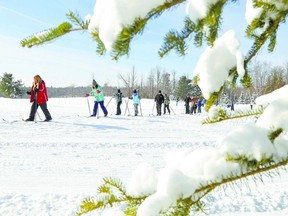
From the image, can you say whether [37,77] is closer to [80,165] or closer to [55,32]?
[80,165]

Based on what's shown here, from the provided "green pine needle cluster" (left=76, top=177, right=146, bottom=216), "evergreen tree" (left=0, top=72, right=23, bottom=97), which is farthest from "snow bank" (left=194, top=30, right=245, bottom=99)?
"evergreen tree" (left=0, top=72, right=23, bottom=97)

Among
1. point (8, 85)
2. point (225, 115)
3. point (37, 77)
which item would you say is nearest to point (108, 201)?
point (225, 115)

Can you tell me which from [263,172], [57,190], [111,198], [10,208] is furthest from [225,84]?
[57,190]

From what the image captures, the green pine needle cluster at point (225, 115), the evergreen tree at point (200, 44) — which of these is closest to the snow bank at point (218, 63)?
the evergreen tree at point (200, 44)

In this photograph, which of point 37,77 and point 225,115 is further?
point 37,77

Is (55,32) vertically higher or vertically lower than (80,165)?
higher

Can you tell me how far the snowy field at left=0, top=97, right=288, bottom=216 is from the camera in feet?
13.6

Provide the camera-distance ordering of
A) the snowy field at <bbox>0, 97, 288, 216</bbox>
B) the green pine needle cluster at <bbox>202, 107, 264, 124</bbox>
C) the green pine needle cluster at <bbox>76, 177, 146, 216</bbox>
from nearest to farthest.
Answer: the green pine needle cluster at <bbox>76, 177, 146, 216</bbox> < the green pine needle cluster at <bbox>202, 107, 264, 124</bbox> < the snowy field at <bbox>0, 97, 288, 216</bbox>

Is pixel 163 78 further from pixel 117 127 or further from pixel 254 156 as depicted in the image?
pixel 254 156

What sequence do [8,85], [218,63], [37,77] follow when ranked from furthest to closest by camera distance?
[8,85] → [37,77] → [218,63]

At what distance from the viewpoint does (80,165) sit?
6.43 metres

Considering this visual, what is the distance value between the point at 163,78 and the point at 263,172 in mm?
109659

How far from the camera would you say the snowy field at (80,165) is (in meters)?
4.16

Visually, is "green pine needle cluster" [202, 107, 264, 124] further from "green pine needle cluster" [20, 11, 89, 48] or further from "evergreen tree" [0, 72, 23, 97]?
"evergreen tree" [0, 72, 23, 97]
